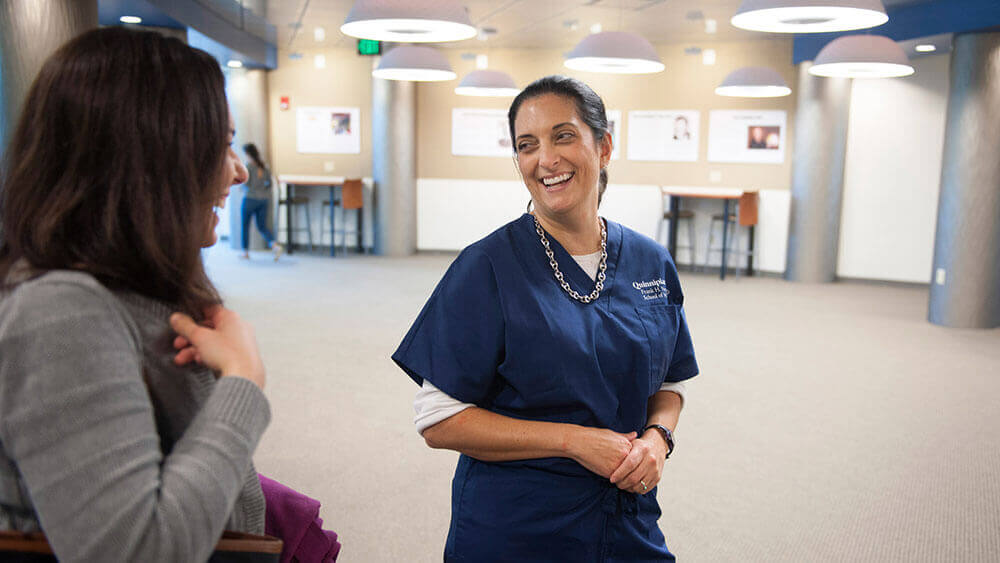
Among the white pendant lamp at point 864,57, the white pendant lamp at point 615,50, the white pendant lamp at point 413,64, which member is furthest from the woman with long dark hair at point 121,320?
the white pendant lamp at point 413,64

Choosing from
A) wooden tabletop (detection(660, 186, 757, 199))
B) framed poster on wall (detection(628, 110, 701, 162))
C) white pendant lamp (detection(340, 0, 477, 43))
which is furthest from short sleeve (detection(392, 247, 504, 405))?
framed poster on wall (detection(628, 110, 701, 162))

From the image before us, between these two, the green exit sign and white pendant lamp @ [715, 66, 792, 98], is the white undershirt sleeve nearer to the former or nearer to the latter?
white pendant lamp @ [715, 66, 792, 98]

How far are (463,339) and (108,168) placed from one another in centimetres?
86

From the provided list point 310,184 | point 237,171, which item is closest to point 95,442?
point 237,171

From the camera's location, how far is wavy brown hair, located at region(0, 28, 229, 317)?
101 cm

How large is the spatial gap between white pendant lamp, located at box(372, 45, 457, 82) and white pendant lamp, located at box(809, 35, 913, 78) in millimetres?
3668

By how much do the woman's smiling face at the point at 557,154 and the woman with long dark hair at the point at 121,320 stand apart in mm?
931

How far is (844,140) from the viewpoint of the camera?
10.9 metres

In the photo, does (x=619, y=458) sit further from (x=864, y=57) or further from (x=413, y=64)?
(x=413, y=64)

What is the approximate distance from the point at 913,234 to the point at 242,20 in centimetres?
940

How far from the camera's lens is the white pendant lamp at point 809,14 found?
13.9ft

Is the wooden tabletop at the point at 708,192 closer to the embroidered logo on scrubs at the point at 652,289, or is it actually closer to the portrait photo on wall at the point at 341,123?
the portrait photo on wall at the point at 341,123

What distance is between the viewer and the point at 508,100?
511 inches

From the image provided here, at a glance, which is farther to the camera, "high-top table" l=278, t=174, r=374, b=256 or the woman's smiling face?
"high-top table" l=278, t=174, r=374, b=256
